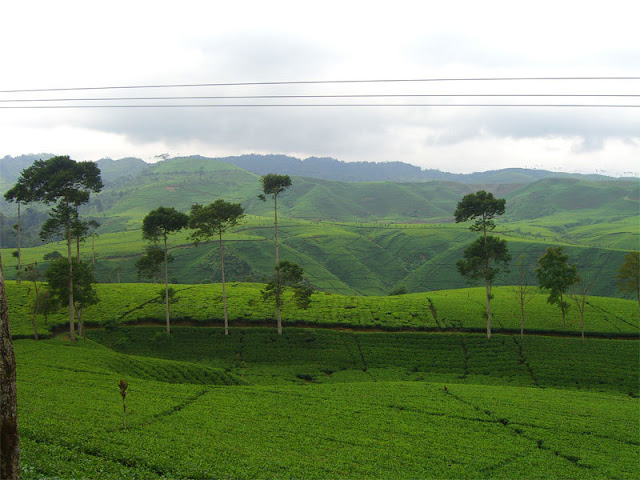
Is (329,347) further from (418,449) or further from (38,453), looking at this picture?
(38,453)

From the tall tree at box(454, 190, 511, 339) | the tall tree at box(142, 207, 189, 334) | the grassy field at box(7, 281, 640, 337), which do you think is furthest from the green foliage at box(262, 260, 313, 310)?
the tall tree at box(454, 190, 511, 339)

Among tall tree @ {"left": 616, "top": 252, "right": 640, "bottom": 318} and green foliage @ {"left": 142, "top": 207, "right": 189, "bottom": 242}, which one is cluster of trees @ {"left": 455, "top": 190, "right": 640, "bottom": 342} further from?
green foliage @ {"left": 142, "top": 207, "right": 189, "bottom": 242}

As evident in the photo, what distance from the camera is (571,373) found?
39188 millimetres

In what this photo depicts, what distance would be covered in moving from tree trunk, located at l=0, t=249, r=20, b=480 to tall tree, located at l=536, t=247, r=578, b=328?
5573 centimetres

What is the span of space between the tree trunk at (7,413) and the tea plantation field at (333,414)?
12.5ft

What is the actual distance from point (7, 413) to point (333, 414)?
56.5 feet

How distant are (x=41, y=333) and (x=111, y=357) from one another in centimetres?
1523

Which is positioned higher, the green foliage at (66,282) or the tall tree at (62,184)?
the tall tree at (62,184)

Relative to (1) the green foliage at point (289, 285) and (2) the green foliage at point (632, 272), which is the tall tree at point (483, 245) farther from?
(1) the green foliage at point (289, 285)

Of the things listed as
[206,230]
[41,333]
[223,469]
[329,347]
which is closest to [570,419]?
[223,469]

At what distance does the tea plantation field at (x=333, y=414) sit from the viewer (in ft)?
50.5

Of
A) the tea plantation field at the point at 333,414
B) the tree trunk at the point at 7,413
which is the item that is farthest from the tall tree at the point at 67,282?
the tree trunk at the point at 7,413

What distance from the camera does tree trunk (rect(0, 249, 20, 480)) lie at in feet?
30.3

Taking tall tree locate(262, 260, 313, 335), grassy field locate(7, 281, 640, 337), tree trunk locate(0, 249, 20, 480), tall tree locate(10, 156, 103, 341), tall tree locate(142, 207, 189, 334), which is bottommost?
grassy field locate(7, 281, 640, 337)
